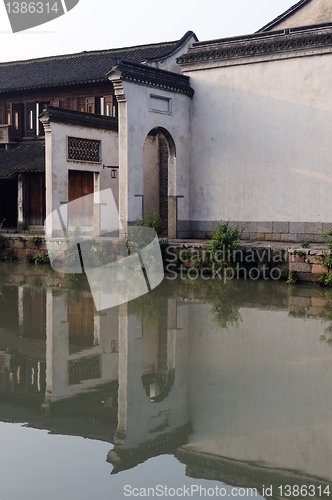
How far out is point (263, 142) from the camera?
14.4 metres

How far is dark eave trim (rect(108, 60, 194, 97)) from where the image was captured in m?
13.1

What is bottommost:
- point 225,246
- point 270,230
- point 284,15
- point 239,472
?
point 239,472

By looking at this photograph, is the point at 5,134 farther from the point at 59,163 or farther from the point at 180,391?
the point at 180,391

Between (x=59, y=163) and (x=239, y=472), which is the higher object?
(x=59, y=163)

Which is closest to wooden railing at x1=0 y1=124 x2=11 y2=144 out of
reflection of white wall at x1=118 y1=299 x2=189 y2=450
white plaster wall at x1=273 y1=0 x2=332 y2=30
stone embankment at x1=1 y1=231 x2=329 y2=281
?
stone embankment at x1=1 y1=231 x2=329 y2=281

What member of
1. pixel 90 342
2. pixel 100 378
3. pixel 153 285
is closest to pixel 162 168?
pixel 153 285

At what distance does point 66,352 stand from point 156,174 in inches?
498

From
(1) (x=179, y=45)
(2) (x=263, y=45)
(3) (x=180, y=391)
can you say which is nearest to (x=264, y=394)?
(3) (x=180, y=391)

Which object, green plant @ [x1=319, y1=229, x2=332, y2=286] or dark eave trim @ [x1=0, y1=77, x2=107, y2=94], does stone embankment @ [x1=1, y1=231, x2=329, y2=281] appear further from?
dark eave trim @ [x1=0, y1=77, x2=107, y2=94]

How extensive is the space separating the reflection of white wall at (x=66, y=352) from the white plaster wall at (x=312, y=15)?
32.8 feet

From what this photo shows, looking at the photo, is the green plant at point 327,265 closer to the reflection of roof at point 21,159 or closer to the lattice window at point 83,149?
the lattice window at point 83,149

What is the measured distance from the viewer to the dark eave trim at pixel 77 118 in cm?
1552

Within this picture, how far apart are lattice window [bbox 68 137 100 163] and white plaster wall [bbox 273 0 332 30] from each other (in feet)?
20.5

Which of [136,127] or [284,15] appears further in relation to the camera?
[284,15]
